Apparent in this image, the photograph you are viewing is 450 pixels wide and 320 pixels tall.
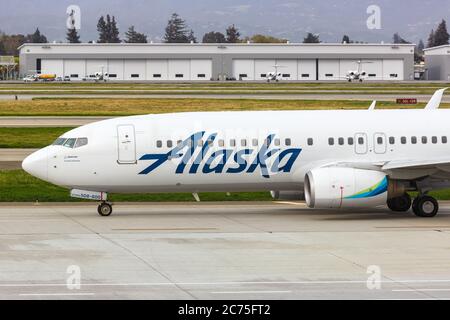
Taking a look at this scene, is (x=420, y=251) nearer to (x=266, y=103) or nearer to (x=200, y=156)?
(x=200, y=156)

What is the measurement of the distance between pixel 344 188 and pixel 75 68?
168 m

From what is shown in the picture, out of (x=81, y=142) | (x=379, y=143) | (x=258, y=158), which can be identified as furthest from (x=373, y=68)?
(x=81, y=142)

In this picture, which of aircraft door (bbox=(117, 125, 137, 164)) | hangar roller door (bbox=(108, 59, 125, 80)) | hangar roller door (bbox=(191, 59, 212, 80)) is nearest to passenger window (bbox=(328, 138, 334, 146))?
aircraft door (bbox=(117, 125, 137, 164))

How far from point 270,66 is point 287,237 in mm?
165468

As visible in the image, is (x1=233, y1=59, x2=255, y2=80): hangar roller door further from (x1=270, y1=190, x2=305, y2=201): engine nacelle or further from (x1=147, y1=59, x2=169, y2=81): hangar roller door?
(x1=270, y1=190, x2=305, y2=201): engine nacelle

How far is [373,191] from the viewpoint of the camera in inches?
1214

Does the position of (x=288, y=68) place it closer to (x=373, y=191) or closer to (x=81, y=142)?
(x=81, y=142)

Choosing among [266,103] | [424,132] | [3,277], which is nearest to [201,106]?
[266,103]

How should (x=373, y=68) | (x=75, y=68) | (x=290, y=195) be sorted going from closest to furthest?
(x=290, y=195), (x=373, y=68), (x=75, y=68)

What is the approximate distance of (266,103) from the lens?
83938 millimetres

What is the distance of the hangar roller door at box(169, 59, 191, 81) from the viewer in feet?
619

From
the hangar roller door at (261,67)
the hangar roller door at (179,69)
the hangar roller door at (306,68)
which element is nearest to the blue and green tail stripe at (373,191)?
the hangar roller door at (179,69)

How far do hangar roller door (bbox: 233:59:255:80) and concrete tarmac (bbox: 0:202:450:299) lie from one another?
6119 inches
